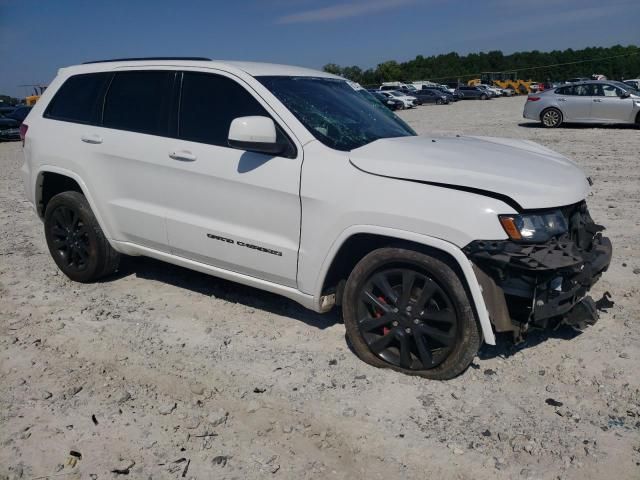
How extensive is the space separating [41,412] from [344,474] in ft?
5.69

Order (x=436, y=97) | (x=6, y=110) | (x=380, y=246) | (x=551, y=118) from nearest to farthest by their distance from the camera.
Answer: (x=380, y=246)
(x=551, y=118)
(x=6, y=110)
(x=436, y=97)

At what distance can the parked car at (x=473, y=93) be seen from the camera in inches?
2069

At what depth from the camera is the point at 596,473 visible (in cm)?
262

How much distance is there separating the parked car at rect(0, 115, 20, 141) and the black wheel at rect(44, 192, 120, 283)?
20.0m

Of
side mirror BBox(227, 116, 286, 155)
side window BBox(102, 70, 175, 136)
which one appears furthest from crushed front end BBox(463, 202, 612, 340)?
side window BBox(102, 70, 175, 136)

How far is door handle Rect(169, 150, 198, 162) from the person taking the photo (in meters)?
4.00

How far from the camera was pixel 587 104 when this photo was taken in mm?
17906

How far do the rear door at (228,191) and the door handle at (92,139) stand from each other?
31.2 inches

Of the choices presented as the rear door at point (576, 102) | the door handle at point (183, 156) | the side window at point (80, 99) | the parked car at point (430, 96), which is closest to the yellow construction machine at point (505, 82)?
the parked car at point (430, 96)

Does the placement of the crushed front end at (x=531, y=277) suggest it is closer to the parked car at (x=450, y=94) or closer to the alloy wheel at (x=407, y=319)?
the alloy wheel at (x=407, y=319)

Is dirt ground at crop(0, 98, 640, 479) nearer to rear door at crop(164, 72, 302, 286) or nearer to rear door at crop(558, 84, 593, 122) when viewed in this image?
rear door at crop(164, 72, 302, 286)

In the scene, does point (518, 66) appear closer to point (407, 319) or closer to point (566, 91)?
point (566, 91)

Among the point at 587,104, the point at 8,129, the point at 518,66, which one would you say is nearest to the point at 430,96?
the point at 587,104

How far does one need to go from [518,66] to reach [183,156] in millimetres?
117805
